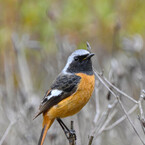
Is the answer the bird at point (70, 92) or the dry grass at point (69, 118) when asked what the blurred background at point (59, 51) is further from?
the bird at point (70, 92)

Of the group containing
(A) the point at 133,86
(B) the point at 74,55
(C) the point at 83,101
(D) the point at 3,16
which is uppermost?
(D) the point at 3,16

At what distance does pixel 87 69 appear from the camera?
15.1ft

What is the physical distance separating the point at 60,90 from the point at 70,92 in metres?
0.13

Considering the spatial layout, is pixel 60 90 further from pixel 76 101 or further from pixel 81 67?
pixel 81 67

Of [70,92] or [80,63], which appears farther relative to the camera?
[80,63]

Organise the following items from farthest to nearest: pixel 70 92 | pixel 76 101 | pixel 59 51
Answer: pixel 59 51 < pixel 70 92 < pixel 76 101

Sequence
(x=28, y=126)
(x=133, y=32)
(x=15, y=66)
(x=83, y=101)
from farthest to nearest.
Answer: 1. (x=15, y=66)
2. (x=133, y=32)
3. (x=28, y=126)
4. (x=83, y=101)

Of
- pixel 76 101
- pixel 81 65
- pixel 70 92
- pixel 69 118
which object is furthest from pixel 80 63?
pixel 69 118

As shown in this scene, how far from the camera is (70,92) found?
14.6 ft

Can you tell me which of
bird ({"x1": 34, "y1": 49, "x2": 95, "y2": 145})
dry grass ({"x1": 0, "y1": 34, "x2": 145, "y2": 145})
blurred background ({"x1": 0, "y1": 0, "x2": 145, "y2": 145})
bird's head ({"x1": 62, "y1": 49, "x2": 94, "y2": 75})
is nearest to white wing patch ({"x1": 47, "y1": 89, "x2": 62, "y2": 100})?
bird ({"x1": 34, "y1": 49, "x2": 95, "y2": 145})

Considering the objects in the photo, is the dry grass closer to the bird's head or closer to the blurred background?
the blurred background

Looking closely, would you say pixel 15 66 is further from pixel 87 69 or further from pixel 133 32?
pixel 87 69

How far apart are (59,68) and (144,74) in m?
1.58

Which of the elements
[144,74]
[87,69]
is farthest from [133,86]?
[87,69]
